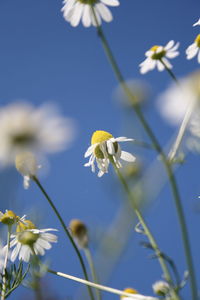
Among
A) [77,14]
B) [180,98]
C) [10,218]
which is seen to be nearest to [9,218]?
[10,218]

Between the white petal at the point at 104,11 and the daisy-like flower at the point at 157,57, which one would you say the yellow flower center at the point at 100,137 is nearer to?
the daisy-like flower at the point at 157,57

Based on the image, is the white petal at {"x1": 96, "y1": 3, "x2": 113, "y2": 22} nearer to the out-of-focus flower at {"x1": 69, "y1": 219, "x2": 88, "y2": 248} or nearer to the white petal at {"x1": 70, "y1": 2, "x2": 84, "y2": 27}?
the white petal at {"x1": 70, "y1": 2, "x2": 84, "y2": 27}

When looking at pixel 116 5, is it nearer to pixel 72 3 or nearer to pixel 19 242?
pixel 72 3

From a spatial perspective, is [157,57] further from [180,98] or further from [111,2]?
[180,98]

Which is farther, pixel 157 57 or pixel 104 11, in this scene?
pixel 157 57

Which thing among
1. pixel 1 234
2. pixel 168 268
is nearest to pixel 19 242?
pixel 1 234

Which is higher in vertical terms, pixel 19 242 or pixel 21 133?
pixel 19 242

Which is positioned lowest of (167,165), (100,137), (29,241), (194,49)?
(167,165)
